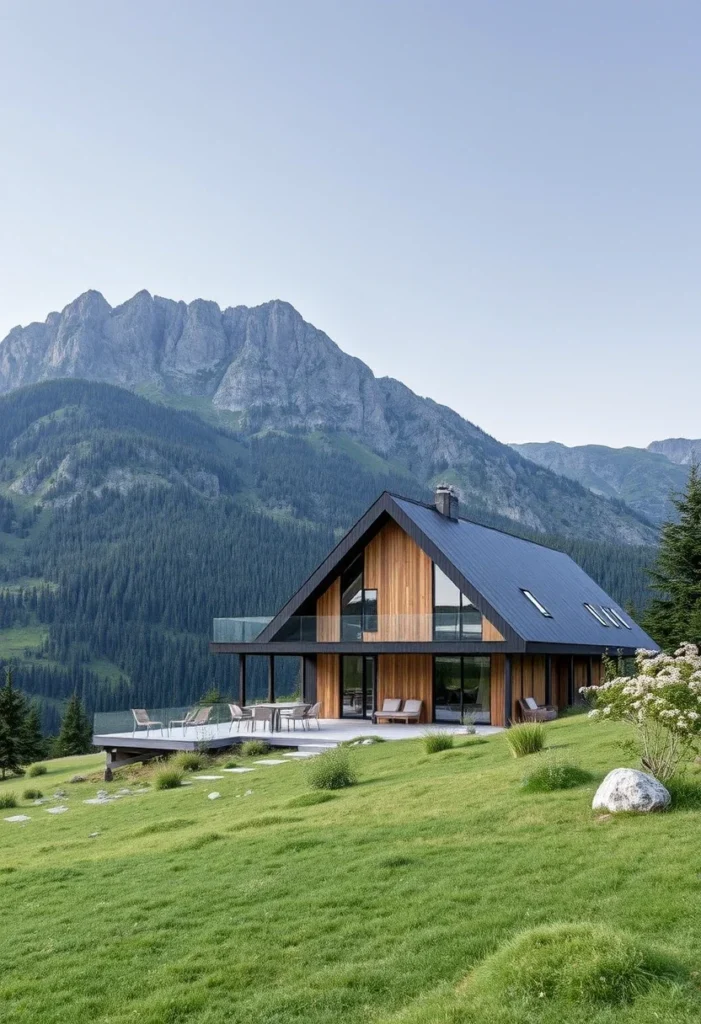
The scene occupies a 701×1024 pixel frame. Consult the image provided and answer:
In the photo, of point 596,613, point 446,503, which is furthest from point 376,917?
point 596,613

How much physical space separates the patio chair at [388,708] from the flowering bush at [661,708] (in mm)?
14442

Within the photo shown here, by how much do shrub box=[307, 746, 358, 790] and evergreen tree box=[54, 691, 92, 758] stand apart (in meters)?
38.7

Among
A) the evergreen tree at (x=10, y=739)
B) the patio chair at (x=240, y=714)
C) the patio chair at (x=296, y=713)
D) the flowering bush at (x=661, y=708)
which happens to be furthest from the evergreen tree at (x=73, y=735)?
the flowering bush at (x=661, y=708)

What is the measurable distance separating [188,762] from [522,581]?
1166 centimetres

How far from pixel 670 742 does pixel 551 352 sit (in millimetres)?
38547

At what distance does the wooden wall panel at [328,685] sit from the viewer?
26.2 meters

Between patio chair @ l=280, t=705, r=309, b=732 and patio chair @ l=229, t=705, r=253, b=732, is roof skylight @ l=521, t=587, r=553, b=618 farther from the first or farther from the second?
patio chair @ l=229, t=705, r=253, b=732

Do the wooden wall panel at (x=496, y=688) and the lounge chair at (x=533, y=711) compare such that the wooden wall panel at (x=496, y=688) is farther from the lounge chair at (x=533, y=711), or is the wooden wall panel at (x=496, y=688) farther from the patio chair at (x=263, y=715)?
the patio chair at (x=263, y=715)

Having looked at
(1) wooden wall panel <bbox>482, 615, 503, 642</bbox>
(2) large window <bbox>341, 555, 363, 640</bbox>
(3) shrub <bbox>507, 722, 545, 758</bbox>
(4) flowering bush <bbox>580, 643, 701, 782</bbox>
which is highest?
(2) large window <bbox>341, 555, 363, 640</bbox>

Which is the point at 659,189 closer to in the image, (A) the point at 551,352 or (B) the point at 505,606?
(B) the point at 505,606

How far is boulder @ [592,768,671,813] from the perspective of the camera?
26.8 ft

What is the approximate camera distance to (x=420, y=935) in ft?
19.1

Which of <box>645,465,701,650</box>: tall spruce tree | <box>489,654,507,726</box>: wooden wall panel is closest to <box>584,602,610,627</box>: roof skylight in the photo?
<box>645,465,701,650</box>: tall spruce tree

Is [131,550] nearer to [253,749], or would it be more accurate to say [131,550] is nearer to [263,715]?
[263,715]
